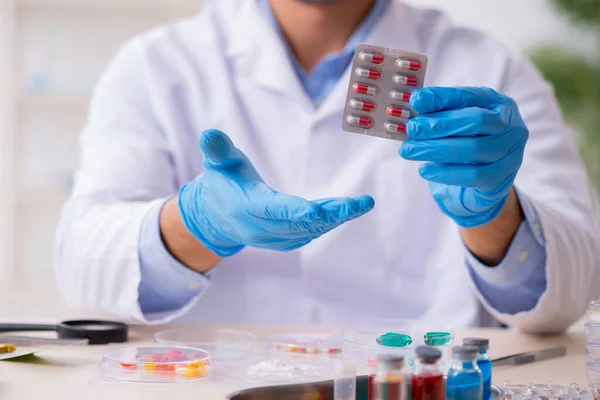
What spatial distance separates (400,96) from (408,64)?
0.04 metres

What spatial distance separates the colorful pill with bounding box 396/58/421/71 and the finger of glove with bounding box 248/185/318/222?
202 mm

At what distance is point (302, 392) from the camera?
0.78 m

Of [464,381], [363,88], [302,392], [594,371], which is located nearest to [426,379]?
[464,381]

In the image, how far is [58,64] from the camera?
3178mm

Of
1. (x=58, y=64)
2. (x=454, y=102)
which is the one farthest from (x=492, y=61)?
(x=58, y=64)

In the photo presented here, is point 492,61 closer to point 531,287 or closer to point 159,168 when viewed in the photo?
point 531,287

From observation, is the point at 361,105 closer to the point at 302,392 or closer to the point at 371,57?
the point at 371,57

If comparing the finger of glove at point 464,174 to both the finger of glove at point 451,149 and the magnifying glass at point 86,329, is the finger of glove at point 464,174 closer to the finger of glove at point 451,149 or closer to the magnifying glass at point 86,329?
the finger of glove at point 451,149

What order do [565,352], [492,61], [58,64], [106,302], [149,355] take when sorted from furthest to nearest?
[58,64], [492,61], [106,302], [565,352], [149,355]

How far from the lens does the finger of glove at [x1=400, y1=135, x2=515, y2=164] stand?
92cm

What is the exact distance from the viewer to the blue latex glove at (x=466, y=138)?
0.91 meters

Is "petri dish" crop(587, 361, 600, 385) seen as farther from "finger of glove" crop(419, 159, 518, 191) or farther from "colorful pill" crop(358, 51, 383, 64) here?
"colorful pill" crop(358, 51, 383, 64)

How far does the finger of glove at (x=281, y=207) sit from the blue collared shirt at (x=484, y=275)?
279 millimetres

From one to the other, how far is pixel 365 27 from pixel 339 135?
8.6 inches
